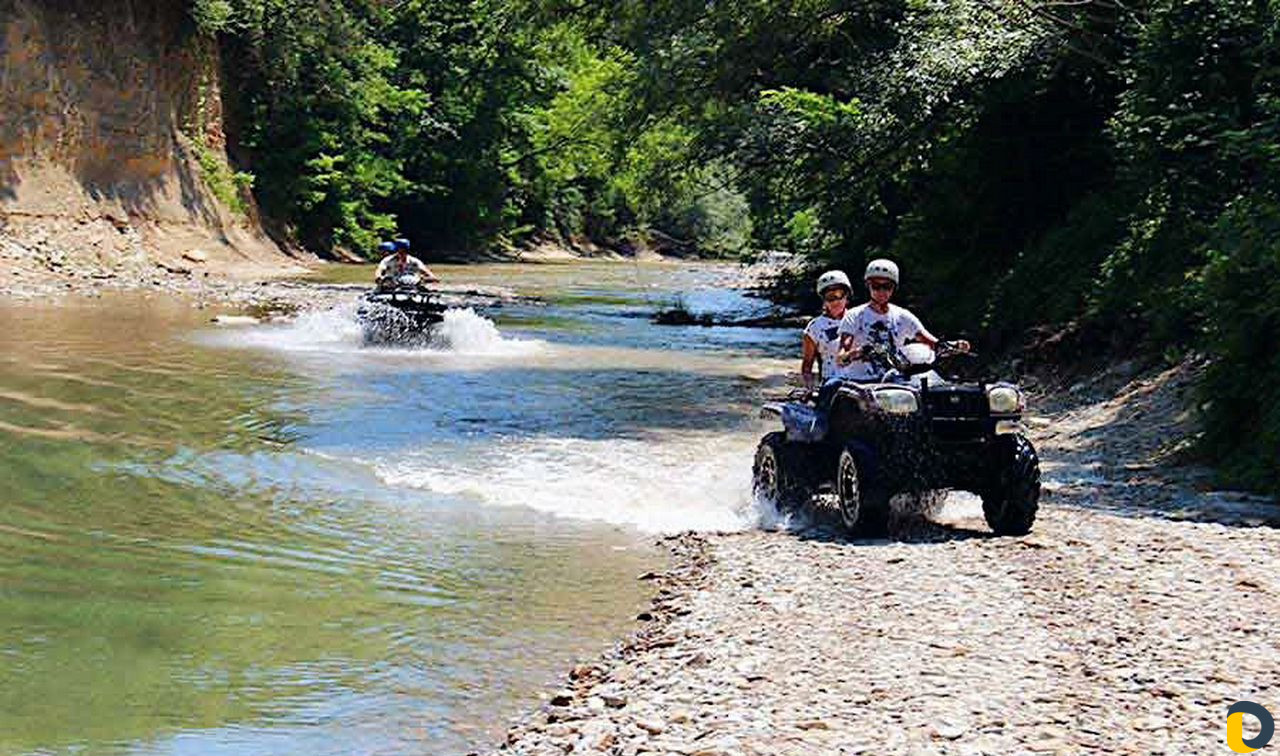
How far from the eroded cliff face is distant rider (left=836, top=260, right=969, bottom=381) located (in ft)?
95.2

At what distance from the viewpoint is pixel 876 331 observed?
10.8 metres

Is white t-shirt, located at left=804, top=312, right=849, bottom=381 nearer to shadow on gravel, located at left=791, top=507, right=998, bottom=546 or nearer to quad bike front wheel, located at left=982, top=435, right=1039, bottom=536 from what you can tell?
shadow on gravel, located at left=791, top=507, right=998, bottom=546

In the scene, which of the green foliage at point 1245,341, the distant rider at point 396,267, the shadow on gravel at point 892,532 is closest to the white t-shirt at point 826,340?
the shadow on gravel at point 892,532

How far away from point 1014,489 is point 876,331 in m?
1.44

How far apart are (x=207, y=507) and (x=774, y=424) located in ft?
24.9

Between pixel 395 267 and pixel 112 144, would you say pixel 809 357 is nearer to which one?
pixel 395 267

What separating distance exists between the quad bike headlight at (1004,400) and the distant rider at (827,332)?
1.25 meters

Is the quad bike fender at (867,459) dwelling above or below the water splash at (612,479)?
above

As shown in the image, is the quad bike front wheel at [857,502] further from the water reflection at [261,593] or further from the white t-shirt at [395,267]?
the white t-shirt at [395,267]

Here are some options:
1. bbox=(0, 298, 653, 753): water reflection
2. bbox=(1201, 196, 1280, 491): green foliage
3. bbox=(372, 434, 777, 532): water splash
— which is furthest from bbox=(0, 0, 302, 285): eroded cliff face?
bbox=(1201, 196, 1280, 491): green foliage

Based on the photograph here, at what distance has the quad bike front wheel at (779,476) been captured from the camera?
11281 mm

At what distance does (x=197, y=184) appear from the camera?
153ft
